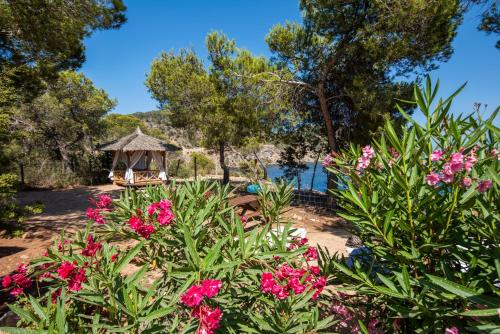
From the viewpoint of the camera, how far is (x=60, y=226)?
237 inches

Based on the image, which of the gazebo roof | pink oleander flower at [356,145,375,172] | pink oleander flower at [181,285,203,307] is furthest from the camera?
the gazebo roof

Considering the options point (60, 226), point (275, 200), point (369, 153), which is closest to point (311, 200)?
point (60, 226)

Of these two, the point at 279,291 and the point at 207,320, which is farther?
the point at 279,291

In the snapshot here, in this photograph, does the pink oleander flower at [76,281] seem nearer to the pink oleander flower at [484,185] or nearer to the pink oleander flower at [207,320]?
the pink oleander flower at [207,320]

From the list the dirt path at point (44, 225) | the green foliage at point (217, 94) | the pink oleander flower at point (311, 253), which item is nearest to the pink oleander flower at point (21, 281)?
the pink oleander flower at point (311, 253)

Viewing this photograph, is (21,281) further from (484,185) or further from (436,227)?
(484,185)

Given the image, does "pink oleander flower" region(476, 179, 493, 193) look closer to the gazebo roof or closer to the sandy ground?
the sandy ground

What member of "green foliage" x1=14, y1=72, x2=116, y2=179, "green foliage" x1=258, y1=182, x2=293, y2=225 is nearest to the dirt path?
"green foliage" x1=258, y1=182, x2=293, y2=225

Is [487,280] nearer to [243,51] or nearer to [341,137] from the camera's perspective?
[341,137]

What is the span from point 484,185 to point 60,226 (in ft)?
24.7

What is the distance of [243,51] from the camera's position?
1007 centimetres

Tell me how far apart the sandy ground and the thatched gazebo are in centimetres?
288

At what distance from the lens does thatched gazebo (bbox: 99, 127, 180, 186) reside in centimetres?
1278

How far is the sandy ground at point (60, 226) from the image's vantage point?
14.6ft
